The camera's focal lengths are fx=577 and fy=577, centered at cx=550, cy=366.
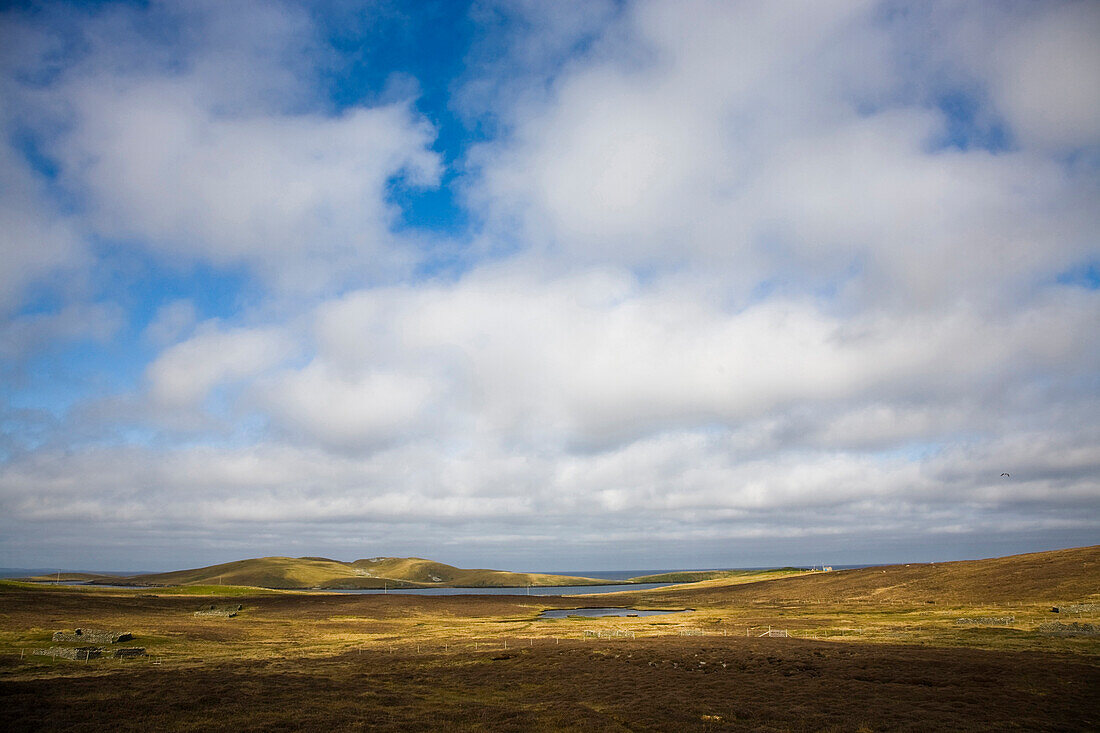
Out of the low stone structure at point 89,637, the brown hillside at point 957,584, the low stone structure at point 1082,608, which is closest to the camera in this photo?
the low stone structure at point 89,637

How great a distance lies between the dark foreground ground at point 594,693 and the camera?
31266mm

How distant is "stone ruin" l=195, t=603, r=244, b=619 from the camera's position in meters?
102

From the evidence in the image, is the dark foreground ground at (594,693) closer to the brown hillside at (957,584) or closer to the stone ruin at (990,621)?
the stone ruin at (990,621)

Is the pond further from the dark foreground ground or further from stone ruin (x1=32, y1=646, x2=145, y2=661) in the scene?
stone ruin (x1=32, y1=646, x2=145, y2=661)

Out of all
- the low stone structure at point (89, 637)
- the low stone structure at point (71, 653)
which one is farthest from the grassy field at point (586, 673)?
the low stone structure at point (89, 637)

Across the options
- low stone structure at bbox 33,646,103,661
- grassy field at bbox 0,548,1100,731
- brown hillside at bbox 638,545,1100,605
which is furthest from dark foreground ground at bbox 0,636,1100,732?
brown hillside at bbox 638,545,1100,605

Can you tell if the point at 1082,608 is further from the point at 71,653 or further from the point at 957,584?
the point at 71,653

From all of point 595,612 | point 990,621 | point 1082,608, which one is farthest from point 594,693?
point 595,612

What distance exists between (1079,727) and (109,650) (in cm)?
7183

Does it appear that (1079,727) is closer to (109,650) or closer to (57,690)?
(57,690)

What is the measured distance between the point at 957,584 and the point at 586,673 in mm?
94893

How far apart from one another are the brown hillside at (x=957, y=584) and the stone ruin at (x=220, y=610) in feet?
332

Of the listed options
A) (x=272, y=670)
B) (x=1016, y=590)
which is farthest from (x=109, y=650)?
(x=1016, y=590)

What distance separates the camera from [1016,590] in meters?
93.7
